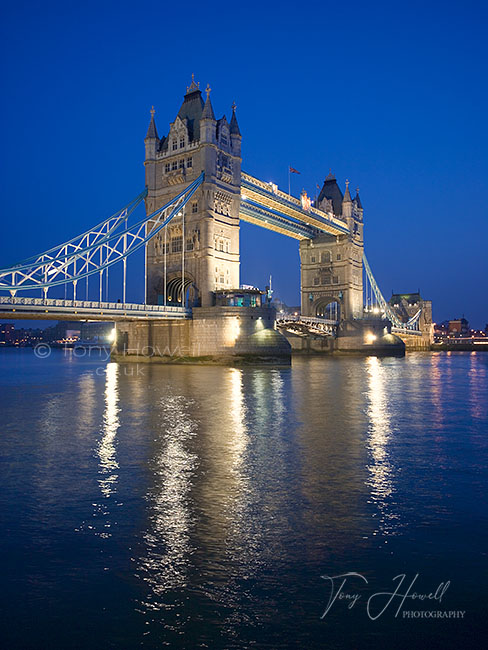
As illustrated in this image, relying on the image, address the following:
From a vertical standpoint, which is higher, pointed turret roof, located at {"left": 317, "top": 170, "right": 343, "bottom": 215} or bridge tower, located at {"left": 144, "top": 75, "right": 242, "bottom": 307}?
pointed turret roof, located at {"left": 317, "top": 170, "right": 343, "bottom": 215}

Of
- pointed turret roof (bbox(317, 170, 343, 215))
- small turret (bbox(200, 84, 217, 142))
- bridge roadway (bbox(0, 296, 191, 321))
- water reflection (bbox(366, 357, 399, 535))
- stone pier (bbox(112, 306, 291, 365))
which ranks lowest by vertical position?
water reflection (bbox(366, 357, 399, 535))

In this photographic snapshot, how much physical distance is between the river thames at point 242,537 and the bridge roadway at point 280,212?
161ft

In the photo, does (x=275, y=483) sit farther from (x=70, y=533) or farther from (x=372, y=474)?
(x=70, y=533)

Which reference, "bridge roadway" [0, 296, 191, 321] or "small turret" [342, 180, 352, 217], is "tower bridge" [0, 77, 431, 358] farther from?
"small turret" [342, 180, 352, 217]

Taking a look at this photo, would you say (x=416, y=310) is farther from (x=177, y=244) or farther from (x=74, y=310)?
(x=74, y=310)

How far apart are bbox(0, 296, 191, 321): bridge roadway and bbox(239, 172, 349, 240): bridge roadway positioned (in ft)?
65.2

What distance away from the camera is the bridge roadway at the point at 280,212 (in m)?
60.2

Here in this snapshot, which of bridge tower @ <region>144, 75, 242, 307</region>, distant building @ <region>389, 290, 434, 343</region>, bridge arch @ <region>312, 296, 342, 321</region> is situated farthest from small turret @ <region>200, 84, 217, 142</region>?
distant building @ <region>389, 290, 434, 343</region>

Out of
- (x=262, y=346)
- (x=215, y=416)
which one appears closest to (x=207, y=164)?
(x=262, y=346)

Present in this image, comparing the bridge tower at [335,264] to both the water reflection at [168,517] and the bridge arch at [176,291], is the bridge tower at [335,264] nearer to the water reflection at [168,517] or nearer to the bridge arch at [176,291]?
the bridge arch at [176,291]

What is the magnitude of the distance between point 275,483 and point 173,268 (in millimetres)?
46696

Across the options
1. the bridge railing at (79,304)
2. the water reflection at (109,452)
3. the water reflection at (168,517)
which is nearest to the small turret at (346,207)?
the bridge railing at (79,304)

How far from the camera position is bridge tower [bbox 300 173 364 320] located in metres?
83.9

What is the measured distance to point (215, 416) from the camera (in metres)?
16.8
